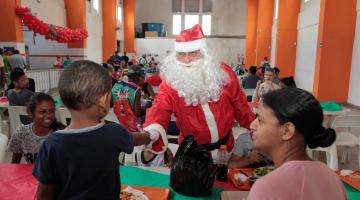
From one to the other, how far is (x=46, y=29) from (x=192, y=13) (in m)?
12.3

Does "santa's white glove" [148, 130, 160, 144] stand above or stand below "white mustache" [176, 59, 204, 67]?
below

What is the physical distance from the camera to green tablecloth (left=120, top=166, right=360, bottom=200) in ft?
5.39

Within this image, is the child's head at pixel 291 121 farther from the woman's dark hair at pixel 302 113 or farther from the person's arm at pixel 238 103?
the person's arm at pixel 238 103

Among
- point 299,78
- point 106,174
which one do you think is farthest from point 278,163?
point 299,78

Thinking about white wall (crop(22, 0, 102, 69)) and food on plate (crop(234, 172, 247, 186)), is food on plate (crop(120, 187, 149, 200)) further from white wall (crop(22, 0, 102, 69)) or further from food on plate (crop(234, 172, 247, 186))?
white wall (crop(22, 0, 102, 69))

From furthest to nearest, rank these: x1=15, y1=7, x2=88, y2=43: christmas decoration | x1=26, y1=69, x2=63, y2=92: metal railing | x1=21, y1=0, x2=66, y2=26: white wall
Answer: x1=21, y1=0, x2=66, y2=26: white wall, x1=26, y1=69, x2=63, y2=92: metal railing, x1=15, y1=7, x2=88, y2=43: christmas decoration

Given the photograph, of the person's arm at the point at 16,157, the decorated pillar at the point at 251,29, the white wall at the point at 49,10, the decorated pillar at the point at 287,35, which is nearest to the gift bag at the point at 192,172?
the person's arm at the point at 16,157

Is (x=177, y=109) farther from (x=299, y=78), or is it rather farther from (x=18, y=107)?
(x=299, y=78)

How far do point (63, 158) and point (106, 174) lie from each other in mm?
172

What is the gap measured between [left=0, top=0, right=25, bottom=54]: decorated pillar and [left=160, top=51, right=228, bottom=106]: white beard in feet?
23.1

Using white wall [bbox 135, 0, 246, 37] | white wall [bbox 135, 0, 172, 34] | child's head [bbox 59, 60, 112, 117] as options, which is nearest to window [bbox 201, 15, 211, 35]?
white wall [bbox 135, 0, 246, 37]

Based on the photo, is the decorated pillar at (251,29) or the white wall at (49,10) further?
the decorated pillar at (251,29)

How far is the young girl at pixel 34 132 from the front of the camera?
85.0 inches

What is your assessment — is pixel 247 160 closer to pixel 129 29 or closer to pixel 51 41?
pixel 51 41
